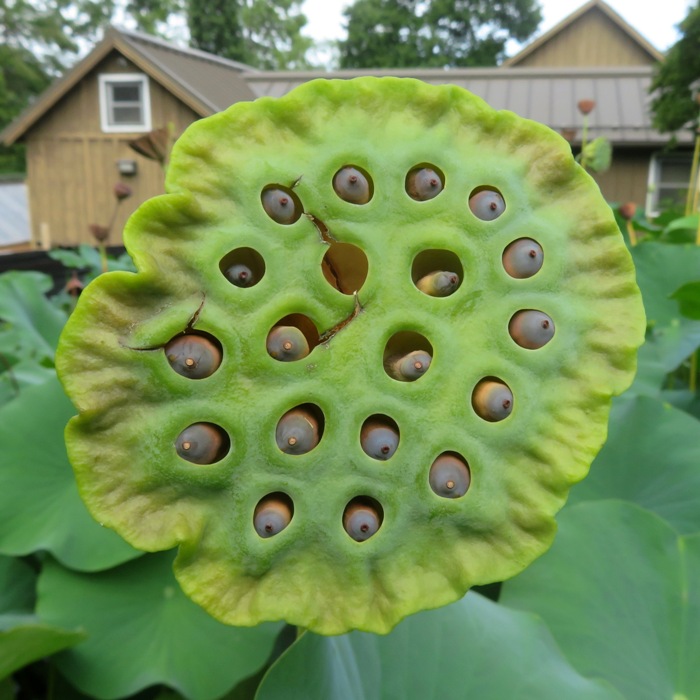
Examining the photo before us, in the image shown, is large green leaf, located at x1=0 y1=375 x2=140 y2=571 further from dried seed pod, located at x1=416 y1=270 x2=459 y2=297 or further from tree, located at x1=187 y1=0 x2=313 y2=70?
tree, located at x1=187 y1=0 x2=313 y2=70

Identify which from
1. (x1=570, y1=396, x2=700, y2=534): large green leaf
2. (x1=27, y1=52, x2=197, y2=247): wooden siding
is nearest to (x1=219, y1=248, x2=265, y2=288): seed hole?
(x1=570, y1=396, x2=700, y2=534): large green leaf

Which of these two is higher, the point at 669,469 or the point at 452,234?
the point at 452,234

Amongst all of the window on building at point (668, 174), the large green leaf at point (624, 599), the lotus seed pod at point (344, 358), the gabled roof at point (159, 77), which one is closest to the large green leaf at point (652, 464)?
the large green leaf at point (624, 599)

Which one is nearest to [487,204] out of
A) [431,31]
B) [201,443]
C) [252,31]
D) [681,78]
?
[201,443]

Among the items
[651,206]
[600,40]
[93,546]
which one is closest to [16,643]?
[93,546]

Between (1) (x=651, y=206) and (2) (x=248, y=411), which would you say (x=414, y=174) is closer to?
(2) (x=248, y=411)

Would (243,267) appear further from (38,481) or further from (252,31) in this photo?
(252,31)
